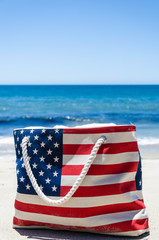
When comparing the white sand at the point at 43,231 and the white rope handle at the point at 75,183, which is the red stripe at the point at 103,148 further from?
the white sand at the point at 43,231

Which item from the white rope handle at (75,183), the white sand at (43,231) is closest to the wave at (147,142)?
the white sand at (43,231)

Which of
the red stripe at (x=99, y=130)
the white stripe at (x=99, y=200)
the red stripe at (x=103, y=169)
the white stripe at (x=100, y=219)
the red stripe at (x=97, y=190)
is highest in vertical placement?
the red stripe at (x=99, y=130)

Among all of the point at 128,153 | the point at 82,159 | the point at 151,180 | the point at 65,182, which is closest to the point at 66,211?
the point at 65,182

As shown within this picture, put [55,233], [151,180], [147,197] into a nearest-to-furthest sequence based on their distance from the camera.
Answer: [55,233]
[147,197]
[151,180]

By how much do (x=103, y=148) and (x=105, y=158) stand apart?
71mm

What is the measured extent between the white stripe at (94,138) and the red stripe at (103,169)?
0.17 m

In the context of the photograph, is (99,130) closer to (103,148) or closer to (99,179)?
(103,148)

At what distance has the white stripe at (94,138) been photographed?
202cm

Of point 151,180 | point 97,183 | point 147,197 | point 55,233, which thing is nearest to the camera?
point 97,183

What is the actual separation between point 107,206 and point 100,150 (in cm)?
39

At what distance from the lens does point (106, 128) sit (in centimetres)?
202

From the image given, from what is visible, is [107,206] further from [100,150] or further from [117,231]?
[100,150]

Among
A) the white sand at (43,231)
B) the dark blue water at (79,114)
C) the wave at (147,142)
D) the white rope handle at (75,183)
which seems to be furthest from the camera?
the dark blue water at (79,114)

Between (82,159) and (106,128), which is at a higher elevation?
(106,128)
